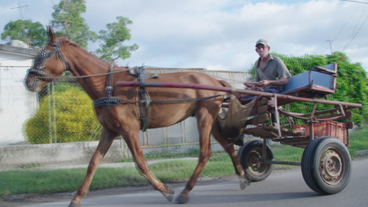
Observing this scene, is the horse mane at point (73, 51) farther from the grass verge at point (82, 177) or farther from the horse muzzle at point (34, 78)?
the grass verge at point (82, 177)

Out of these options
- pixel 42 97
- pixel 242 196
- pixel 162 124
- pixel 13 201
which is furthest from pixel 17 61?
pixel 242 196

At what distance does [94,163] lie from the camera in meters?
4.69

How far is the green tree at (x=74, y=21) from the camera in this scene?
20.1m

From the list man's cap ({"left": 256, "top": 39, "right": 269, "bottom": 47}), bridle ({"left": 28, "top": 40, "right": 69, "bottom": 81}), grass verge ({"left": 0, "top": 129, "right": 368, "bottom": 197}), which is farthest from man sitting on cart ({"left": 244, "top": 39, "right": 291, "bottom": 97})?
bridle ({"left": 28, "top": 40, "right": 69, "bottom": 81})

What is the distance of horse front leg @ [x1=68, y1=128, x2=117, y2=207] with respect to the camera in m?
4.54

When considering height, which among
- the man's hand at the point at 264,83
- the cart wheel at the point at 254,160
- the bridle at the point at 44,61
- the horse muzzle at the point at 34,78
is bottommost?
the cart wheel at the point at 254,160

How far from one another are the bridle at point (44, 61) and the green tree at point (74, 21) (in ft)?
52.7

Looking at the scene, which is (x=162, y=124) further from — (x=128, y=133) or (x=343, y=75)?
(x=343, y=75)

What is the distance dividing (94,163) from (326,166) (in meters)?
3.31

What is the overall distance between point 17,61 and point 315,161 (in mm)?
13538

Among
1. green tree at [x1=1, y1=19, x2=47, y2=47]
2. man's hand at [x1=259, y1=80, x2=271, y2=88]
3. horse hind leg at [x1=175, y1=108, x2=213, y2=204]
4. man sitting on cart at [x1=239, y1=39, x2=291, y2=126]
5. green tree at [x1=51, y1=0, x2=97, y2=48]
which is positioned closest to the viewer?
horse hind leg at [x1=175, y1=108, x2=213, y2=204]

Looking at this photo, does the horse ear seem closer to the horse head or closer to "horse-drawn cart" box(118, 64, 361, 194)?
the horse head

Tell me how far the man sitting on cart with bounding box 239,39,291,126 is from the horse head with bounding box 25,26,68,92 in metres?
2.99

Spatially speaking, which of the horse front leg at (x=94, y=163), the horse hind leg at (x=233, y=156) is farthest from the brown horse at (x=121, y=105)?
the horse hind leg at (x=233, y=156)
